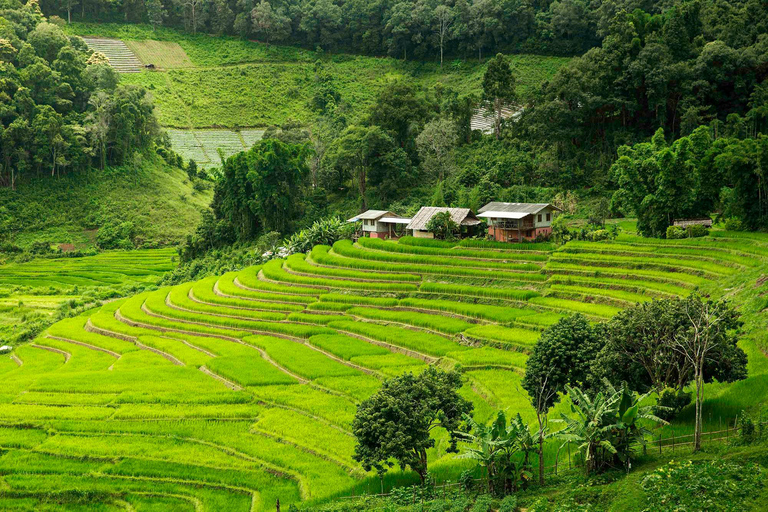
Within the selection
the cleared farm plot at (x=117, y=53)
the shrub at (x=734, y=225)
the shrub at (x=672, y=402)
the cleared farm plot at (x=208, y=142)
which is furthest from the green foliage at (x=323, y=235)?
the cleared farm plot at (x=117, y=53)

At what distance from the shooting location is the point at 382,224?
46.6 meters

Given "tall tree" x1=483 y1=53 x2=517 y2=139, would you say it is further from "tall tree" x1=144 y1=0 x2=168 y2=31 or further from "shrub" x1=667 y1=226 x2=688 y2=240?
"tall tree" x1=144 y1=0 x2=168 y2=31

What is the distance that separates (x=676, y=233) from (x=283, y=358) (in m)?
18.8

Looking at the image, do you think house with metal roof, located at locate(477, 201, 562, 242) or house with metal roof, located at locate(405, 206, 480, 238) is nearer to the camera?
house with metal roof, located at locate(477, 201, 562, 242)

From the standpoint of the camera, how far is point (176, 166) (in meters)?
73.4

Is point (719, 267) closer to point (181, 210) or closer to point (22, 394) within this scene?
point (22, 394)

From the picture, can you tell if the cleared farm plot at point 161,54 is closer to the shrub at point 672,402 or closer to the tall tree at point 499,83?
the tall tree at point 499,83

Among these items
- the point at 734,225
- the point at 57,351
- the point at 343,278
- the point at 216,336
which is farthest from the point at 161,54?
the point at 734,225

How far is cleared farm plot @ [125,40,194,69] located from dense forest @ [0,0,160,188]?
10208 mm

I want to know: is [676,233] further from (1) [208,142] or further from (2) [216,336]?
(1) [208,142]

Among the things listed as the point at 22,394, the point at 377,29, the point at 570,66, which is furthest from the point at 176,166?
the point at 22,394

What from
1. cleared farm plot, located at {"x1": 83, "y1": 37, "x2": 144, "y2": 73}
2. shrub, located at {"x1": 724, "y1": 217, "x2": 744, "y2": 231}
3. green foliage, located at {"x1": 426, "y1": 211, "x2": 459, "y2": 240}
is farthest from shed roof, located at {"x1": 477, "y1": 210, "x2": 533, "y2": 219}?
cleared farm plot, located at {"x1": 83, "y1": 37, "x2": 144, "y2": 73}

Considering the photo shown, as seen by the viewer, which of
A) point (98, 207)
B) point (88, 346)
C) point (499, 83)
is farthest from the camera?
point (98, 207)

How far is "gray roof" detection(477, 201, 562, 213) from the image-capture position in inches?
1495
